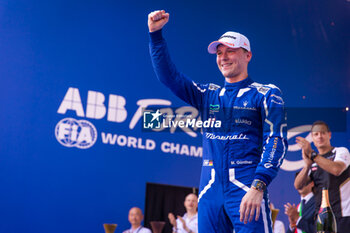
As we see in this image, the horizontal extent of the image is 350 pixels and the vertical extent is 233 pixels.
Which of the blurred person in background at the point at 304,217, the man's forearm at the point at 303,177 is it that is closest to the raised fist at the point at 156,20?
the man's forearm at the point at 303,177

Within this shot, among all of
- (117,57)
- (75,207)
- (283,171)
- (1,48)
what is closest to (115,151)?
(75,207)

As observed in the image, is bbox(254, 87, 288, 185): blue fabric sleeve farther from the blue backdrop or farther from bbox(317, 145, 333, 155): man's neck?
the blue backdrop

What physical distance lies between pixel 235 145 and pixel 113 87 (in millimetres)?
5481

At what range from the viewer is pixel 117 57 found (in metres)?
7.57

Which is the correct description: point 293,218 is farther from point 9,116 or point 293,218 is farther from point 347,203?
point 9,116

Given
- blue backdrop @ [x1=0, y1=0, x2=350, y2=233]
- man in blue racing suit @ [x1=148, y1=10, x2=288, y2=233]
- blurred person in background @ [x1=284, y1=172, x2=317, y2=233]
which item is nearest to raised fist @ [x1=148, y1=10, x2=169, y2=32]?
man in blue racing suit @ [x1=148, y1=10, x2=288, y2=233]

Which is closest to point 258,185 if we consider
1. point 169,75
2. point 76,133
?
point 169,75

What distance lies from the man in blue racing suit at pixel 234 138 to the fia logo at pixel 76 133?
15.8 ft

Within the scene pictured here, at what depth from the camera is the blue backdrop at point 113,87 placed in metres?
6.70

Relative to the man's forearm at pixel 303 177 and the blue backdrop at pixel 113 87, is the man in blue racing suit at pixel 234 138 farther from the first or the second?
the blue backdrop at pixel 113 87

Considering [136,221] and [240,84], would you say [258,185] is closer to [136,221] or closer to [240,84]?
[240,84]

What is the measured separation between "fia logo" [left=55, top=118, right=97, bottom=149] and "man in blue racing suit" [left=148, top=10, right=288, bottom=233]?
190 inches

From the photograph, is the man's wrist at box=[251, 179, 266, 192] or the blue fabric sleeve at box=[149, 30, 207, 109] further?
the blue fabric sleeve at box=[149, 30, 207, 109]

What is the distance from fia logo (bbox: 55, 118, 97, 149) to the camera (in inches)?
272
